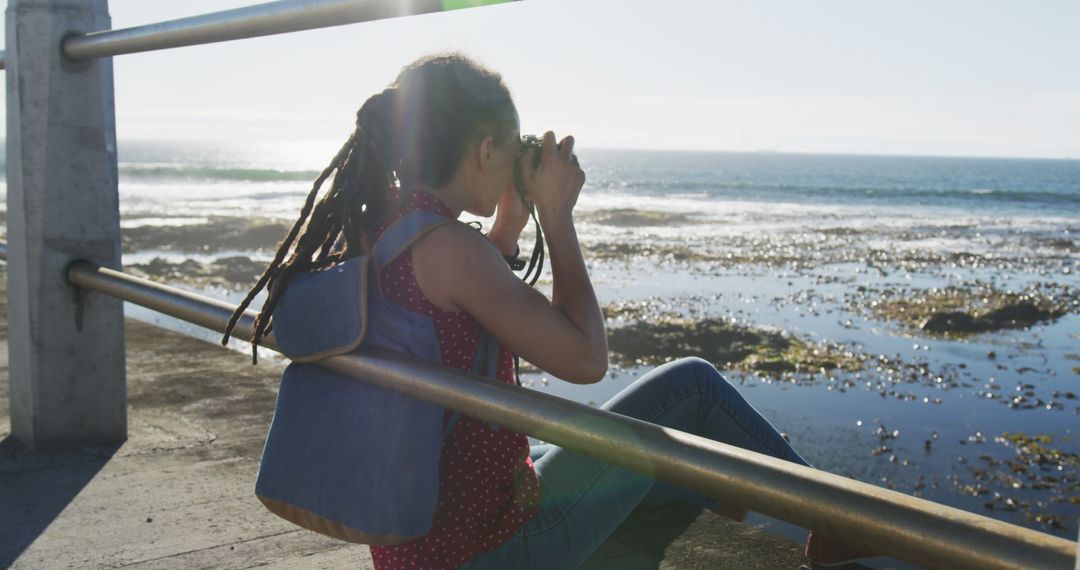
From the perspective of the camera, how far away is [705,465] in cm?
94

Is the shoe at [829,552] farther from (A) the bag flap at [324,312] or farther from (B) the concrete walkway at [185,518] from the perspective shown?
(A) the bag flap at [324,312]

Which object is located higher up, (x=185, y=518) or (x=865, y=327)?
(x=185, y=518)

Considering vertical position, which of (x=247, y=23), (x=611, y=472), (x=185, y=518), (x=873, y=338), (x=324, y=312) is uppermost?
(x=247, y=23)

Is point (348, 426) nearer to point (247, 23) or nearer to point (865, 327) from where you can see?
point (247, 23)

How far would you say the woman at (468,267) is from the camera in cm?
146

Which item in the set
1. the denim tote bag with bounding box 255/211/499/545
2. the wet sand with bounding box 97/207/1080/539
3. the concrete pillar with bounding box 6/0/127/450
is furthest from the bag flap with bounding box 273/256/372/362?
the wet sand with bounding box 97/207/1080/539

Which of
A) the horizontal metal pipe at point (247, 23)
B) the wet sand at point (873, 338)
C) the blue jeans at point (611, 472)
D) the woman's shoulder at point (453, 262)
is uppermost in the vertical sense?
the horizontal metal pipe at point (247, 23)

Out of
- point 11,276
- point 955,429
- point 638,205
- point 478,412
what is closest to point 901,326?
point 955,429

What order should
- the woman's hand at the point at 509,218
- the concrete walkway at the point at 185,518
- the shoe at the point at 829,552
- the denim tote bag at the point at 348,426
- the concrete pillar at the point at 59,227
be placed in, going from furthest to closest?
1. the concrete pillar at the point at 59,227
2. the concrete walkway at the point at 185,518
3. the shoe at the point at 829,552
4. the woman's hand at the point at 509,218
5. the denim tote bag at the point at 348,426

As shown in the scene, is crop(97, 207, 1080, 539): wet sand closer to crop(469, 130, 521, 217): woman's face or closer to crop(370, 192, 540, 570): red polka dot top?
crop(370, 192, 540, 570): red polka dot top

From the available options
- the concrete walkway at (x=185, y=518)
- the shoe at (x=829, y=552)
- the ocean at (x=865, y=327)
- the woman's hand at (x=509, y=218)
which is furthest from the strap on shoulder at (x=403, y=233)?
the ocean at (x=865, y=327)

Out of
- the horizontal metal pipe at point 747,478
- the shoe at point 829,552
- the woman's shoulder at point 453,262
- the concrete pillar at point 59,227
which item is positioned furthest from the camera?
the concrete pillar at point 59,227

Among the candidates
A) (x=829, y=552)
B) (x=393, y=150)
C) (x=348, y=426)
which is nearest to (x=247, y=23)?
(x=393, y=150)

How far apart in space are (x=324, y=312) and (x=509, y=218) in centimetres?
50
